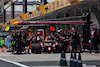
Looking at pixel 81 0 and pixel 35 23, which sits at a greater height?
pixel 81 0

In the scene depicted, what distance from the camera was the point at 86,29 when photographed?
20953 mm

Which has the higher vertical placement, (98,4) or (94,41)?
(98,4)

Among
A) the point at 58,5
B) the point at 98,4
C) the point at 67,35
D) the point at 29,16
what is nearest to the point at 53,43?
the point at 67,35

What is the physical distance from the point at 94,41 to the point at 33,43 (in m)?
4.44

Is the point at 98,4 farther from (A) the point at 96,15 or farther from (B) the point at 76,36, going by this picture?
(B) the point at 76,36

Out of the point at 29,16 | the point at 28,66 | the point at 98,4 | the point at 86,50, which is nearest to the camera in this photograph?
the point at 28,66

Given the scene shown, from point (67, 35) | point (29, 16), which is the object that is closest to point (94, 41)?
point (67, 35)

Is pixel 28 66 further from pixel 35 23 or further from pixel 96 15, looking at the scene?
pixel 96 15

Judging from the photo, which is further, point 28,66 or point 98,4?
point 98,4

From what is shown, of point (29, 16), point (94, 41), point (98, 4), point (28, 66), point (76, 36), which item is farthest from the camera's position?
point (29, 16)

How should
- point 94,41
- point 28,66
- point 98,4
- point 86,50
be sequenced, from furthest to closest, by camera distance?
point 98,4
point 86,50
point 94,41
point 28,66

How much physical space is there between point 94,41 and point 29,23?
5.49 metres

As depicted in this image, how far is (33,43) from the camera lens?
2378 centimetres

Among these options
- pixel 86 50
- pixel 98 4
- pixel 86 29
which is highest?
pixel 98 4
